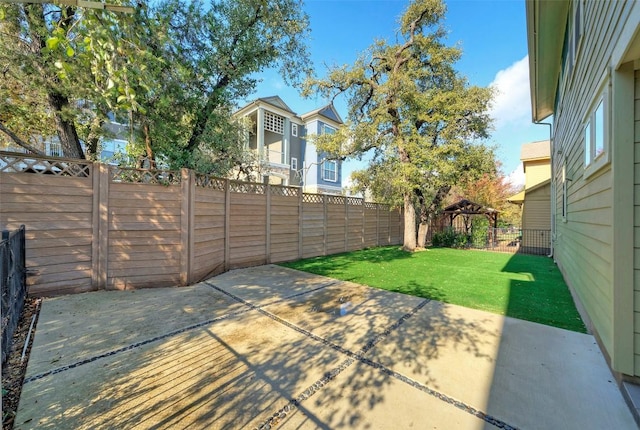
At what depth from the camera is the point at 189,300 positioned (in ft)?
14.8

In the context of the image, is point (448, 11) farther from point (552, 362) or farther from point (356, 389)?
point (356, 389)

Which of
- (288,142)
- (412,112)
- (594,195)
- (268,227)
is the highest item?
(288,142)

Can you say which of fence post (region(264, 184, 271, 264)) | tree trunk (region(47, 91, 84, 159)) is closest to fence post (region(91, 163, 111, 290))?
tree trunk (region(47, 91, 84, 159))

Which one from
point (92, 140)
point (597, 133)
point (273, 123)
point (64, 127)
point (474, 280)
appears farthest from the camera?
point (273, 123)

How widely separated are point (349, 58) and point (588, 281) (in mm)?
10149

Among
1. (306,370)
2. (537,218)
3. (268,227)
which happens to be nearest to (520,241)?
(537,218)

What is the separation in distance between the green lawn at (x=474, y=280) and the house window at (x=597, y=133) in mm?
2166

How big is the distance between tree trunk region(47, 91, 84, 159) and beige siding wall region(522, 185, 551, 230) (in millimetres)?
16379

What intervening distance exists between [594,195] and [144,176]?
22.4ft

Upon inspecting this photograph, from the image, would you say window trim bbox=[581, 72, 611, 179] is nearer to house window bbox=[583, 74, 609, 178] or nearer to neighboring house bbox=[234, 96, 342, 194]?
house window bbox=[583, 74, 609, 178]

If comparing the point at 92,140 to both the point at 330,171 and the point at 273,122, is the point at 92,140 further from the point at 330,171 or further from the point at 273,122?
the point at 330,171

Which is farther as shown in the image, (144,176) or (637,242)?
(144,176)

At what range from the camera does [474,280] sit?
611 centimetres

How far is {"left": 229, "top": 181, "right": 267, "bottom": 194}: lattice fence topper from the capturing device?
21.8 feet
